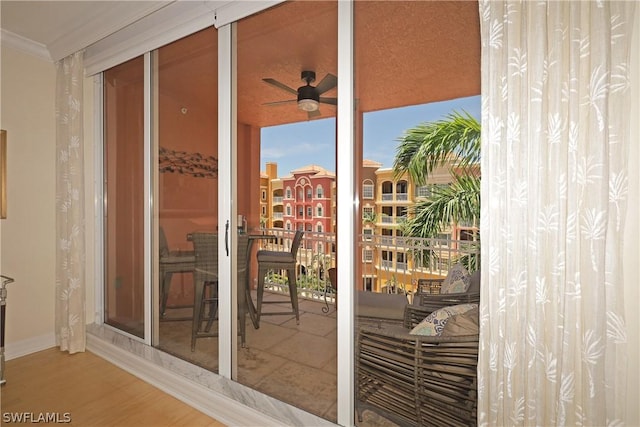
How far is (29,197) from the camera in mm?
3072

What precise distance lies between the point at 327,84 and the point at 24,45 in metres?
2.85

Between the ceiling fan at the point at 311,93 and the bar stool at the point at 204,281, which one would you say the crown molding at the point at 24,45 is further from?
the ceiling fan at the point at 311,93

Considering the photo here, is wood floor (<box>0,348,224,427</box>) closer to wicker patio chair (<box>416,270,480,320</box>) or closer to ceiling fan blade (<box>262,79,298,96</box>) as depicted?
wicker patio chair (<box>416,270,480,320</box>)

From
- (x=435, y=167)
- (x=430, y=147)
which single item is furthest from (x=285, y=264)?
(x=430, y=147)


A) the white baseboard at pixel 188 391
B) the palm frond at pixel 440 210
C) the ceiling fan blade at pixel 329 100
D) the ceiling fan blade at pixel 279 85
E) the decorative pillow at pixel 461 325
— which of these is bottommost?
the white baseboard at pixel 188 391

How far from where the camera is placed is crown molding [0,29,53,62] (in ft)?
9.45

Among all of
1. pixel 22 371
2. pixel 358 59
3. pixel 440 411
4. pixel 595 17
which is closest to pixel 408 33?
pixel 358 59

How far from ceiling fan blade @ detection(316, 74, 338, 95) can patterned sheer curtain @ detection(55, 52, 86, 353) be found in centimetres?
233

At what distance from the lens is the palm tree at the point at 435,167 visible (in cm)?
303

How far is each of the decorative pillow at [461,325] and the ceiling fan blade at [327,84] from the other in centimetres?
130

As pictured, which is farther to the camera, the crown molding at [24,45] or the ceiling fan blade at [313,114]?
the crown molding at [24,45]

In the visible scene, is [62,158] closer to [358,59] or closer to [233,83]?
[233,83]

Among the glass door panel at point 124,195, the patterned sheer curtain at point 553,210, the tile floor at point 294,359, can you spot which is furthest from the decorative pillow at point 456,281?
the glass door panel at point 124,195

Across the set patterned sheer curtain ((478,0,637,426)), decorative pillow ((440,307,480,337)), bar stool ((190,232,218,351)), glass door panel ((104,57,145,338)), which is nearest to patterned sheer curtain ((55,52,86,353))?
glass door panel ((104,57,145,338))
